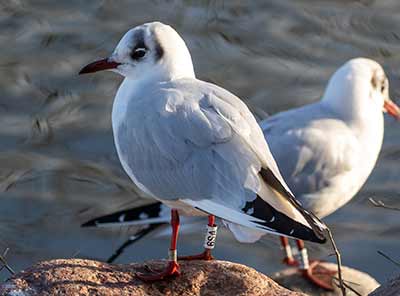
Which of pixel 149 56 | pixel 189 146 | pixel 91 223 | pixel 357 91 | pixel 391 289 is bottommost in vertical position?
pixel 91 223

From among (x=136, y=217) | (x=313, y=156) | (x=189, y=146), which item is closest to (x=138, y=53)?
(x=189, y=146)

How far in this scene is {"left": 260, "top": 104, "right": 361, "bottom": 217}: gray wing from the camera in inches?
276

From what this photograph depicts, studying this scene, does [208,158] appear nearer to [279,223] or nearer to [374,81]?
A: [279,223]

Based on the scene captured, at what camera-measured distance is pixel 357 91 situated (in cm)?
746

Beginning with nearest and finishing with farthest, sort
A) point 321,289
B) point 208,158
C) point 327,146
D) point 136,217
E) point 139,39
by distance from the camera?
point 208,158 → point 139,39 → point 327,146 → point 321,289 → point 136,217

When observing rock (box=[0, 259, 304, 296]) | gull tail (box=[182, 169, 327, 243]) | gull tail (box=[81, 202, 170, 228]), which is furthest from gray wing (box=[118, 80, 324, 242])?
gull tail (box=[81, 202, 170, 228])

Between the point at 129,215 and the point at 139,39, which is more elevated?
the point at 139,39

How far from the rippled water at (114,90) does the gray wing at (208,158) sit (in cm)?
207

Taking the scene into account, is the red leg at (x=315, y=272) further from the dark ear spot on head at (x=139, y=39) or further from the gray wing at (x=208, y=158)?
the dark ear spot on head at (x=139, y=39)

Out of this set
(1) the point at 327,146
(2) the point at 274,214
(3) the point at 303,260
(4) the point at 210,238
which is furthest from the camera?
(3) the point at 303,260

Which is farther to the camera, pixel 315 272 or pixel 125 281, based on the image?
pixel 315 272

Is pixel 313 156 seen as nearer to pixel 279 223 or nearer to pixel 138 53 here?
pixel 138 53

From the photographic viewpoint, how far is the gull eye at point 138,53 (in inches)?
205

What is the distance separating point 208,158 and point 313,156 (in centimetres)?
221
